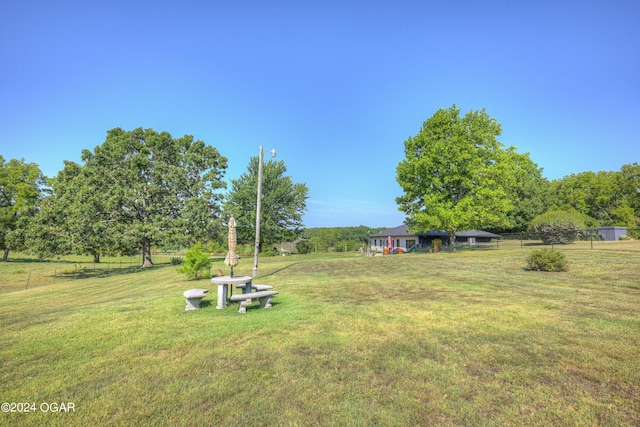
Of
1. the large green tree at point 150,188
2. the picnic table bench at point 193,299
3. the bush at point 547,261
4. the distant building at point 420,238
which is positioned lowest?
the picnic table bench at point 193,299

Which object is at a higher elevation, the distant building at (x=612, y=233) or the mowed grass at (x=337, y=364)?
the distant building at (x=612, y=233)

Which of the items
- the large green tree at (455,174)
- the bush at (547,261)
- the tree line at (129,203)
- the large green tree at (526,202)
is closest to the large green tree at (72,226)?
the tree line at (129,203)

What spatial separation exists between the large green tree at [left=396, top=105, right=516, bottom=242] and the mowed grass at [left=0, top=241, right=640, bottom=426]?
69.6 ft

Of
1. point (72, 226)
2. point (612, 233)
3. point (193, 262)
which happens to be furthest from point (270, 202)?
point (612, 233)

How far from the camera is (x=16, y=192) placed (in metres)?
40.6

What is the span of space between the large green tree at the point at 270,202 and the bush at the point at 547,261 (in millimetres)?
34143

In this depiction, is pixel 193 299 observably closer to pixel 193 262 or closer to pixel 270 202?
pixel 193 262

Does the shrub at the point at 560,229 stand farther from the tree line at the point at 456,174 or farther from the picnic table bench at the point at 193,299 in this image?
the picnic table bench at the point at 193,299

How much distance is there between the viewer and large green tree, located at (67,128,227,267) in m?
27.5

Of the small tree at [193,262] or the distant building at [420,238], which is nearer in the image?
Result: the small tree at [193,262]

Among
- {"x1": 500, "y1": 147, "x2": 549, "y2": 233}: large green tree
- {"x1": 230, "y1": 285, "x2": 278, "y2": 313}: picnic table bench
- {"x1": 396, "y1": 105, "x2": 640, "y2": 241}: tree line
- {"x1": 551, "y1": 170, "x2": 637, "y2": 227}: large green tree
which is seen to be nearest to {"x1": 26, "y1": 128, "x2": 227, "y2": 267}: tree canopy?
{"x1": 396, "y1": 105, "x2": 640, "y2": 241}: tree line

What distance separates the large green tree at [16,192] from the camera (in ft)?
125

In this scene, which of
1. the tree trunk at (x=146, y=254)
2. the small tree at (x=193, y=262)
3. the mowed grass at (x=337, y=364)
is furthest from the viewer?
the tree trunk at (x=146, y=254)

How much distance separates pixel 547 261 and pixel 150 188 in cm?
3004
